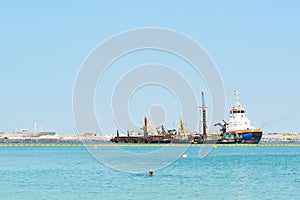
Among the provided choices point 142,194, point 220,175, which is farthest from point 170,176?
point 142,194

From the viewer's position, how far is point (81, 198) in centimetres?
4881

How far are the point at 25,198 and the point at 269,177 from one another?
1181 inches

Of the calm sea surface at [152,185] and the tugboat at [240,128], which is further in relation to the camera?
the tugboat at [240,128]

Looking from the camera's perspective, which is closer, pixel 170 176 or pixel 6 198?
pixel 6 198

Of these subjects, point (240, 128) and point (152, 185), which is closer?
point (152, 185)

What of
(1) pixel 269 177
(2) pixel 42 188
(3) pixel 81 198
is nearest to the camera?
(3) pixel 81 198

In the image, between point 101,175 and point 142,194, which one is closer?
point 142,194

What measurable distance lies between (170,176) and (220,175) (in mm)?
6243

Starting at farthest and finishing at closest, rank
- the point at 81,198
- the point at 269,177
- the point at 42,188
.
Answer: the point at 269,177
the point at 42,188
the point at 81,198

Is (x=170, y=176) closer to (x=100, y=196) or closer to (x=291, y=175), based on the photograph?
(x=291, y=175)

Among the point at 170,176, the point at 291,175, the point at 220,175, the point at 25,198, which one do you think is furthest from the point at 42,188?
the point at 291,175

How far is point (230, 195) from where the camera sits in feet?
164

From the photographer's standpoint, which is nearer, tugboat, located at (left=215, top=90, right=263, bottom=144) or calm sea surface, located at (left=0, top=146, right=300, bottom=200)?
calm sea surface, located at (left=0, top=146, right=300, bottom=200)

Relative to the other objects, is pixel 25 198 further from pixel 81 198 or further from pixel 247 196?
pixel 247 196
